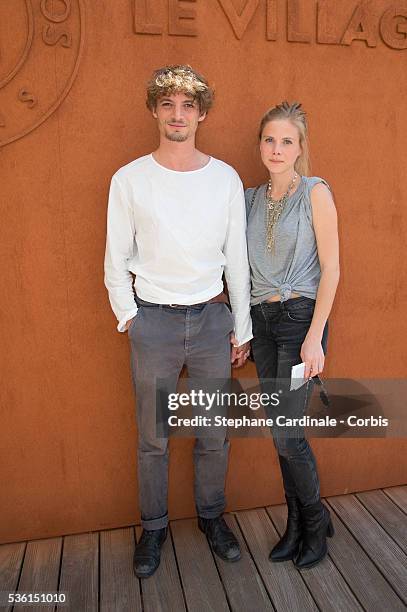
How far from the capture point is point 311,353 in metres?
2.08

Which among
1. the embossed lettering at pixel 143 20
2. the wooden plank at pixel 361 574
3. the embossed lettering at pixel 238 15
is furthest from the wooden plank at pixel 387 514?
the embossed lettering at pixel 143 20

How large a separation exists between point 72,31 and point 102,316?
1144 mm

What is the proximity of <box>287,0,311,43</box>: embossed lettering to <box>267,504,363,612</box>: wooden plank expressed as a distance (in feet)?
7.27

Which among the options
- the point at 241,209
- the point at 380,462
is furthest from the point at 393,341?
the point at 241,209

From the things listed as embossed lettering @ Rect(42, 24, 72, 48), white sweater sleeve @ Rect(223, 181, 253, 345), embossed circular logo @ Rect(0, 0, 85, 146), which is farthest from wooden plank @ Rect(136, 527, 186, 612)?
embossed lettering @ Rect(42, 24, 72, 48)

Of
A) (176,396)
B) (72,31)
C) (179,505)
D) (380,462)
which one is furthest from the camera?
(380,462)

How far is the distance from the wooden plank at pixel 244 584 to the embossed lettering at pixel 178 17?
7.23ft

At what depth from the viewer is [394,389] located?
9.18ft

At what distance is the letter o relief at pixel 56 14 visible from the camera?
83.4 inches

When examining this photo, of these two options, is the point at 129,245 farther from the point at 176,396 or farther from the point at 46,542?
the point at 46,542

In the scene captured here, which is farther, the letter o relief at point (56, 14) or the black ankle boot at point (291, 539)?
the black ankle boot at point (291, 539)

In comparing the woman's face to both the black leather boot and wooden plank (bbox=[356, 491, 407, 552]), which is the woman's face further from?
wooden plank (bbox=[356, 491, 407, 552])

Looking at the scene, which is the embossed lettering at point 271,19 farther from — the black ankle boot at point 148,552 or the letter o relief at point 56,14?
the black ankle boot at point 148,552

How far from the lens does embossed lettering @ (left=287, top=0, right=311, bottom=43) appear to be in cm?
234
